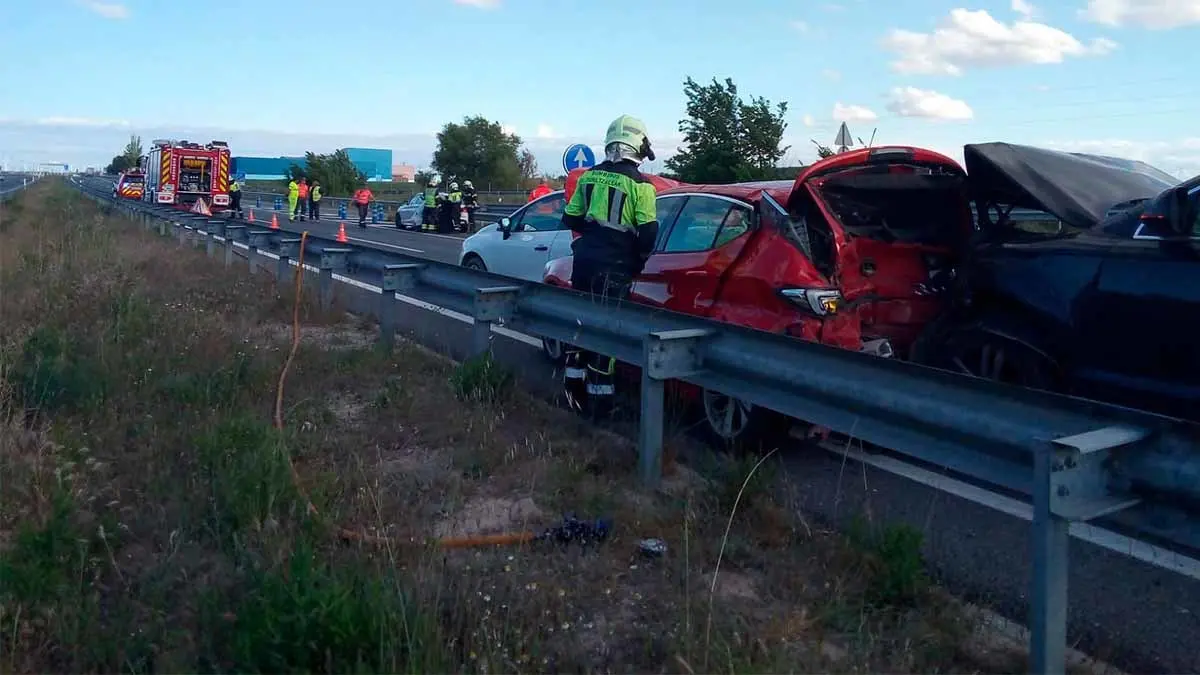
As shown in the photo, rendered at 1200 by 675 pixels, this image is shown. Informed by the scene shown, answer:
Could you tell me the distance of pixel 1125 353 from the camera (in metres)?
5.71

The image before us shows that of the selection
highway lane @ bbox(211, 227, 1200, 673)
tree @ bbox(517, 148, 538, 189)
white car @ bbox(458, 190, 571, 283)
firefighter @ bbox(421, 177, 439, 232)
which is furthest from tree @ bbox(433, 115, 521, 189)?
highway lane @ bbox(211, 227, 1200, 673)

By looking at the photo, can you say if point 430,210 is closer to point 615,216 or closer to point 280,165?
point 615,216

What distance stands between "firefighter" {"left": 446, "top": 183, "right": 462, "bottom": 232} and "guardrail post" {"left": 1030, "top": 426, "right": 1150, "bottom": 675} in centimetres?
3202

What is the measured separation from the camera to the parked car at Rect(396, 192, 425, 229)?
125 ft

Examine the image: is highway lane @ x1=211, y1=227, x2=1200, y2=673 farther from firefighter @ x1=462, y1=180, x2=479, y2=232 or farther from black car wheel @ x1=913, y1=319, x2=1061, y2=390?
firefighter @ x1=462, y1=180, x2=479, y2=232

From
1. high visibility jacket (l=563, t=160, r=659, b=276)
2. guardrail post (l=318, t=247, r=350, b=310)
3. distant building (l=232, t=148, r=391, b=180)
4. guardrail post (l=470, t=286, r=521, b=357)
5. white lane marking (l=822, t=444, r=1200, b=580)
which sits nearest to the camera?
white lane marking (l=822, t=444, r=1200, b=580)

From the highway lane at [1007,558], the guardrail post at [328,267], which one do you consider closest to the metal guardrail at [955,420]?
the highway lane at [1007,558]

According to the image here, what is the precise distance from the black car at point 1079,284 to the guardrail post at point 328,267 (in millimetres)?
5694

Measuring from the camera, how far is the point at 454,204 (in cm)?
3478

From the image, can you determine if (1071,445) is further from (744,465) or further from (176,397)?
(176,397)

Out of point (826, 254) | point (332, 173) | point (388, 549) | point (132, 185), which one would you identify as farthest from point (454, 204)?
point (332, 173)

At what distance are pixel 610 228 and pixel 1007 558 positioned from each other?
312cm

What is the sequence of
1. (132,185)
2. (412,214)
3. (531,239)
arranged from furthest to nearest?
(132,185)
(412,214)
(531,239)

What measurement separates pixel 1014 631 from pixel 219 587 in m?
2.84
